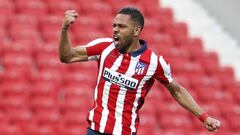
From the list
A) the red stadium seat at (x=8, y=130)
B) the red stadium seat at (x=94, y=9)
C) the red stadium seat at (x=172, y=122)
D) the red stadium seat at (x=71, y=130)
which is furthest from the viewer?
the red stadium seat at (x=94, y=9)

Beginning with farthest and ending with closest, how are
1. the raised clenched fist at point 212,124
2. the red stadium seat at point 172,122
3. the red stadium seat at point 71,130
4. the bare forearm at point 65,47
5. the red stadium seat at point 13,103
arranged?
the red stadium seat at point 172,122
the red stadium seat at point 13,103
the red stadium seat at point 71,130
the raised clenched fist at point 212,124
the bare forearm at point 65,47

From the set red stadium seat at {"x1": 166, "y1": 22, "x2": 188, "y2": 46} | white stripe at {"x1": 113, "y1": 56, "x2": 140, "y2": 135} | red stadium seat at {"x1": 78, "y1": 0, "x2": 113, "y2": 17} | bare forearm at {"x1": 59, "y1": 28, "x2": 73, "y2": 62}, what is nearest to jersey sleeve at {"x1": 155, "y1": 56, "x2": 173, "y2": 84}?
white stripe at {"x1": 113, "y1": 56, "x2": 140, "y2": 135}

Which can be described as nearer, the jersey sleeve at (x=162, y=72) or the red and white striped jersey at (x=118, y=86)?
the red and white striped jersey at (x=118, y=86)

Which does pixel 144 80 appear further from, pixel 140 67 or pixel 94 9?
pixel 94 9

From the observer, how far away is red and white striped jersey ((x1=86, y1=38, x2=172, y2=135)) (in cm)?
481

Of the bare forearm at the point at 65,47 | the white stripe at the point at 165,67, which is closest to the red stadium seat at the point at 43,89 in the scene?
the white stripe at the point at 165,67

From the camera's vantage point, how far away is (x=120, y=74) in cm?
483

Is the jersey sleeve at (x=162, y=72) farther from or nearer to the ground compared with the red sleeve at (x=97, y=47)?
nearer to the ground

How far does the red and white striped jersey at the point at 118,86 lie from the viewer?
15.8 ft

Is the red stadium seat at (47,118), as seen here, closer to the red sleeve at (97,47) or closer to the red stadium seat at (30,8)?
the red stadium seat at (30,8)

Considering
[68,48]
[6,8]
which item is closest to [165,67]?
[68,48]

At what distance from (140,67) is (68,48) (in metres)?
0.50

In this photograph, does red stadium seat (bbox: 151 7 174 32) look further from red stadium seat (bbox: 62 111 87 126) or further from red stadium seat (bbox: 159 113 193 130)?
red stadium seat (bbox: 62 111 87 126)

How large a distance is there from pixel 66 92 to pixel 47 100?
244 millimetres
